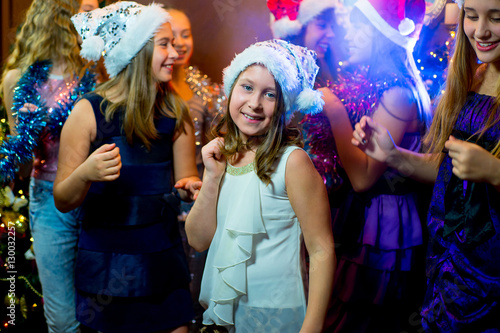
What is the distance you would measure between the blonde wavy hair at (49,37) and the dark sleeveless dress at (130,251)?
24.5 inches

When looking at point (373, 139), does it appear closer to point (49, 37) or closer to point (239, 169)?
point (239, 169)

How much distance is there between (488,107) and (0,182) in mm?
2069

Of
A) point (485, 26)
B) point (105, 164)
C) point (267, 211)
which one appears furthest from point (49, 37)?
point (485, 26)

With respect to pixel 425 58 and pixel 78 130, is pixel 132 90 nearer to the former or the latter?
pixel 78 130

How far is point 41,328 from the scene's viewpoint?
2586 millimetres

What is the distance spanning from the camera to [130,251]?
5.78 ft

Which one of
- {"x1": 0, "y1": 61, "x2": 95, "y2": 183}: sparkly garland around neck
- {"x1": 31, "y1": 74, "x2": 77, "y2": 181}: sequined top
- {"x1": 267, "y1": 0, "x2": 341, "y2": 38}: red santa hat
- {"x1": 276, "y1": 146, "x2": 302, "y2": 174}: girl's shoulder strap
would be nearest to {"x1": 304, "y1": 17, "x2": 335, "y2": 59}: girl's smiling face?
{"x1": 267, "y1": 0, "x2": 341, "y2": 38}: red santa hat

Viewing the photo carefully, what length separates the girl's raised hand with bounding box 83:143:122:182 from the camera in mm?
1585

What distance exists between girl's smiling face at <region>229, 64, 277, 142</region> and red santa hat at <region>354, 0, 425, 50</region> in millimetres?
549

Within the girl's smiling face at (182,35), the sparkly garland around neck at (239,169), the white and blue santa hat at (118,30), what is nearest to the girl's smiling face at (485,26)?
the sparkly garland around neck at (239,169)

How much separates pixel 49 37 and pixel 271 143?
4.67ft

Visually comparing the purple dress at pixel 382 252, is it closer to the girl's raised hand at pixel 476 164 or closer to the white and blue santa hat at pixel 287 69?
the white and blue santa hat at pixel 287 69

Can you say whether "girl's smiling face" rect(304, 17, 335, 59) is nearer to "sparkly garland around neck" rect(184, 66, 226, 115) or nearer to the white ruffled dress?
"sparkly garland around neck" rect(184, 66, 226, 115)

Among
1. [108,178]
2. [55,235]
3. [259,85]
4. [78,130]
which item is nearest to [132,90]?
[78,130]
